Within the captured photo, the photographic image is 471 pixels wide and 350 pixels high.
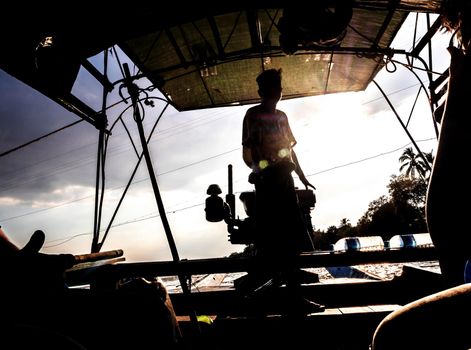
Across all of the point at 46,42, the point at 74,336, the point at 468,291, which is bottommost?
the point at 74,336

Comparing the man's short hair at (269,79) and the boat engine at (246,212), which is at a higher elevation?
the man's short hair at (269,79)

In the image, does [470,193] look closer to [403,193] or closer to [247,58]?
[247,58]

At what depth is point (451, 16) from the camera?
4.05 ft

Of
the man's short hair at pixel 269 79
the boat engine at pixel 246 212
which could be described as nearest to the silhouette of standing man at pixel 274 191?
the man's short hair at pixel 269 79

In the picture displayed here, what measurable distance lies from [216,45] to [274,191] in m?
3.96

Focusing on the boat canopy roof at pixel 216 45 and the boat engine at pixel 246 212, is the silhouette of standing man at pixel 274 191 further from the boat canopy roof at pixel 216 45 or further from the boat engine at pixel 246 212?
the boat canopy roof at pixel 216 45

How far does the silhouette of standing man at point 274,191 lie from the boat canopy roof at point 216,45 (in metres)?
1.35

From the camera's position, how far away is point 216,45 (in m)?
4.97

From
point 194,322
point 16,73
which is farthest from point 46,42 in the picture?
point 194,322

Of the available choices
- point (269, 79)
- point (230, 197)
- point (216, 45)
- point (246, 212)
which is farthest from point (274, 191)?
point (216, 45)

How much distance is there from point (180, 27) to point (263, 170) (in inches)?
142

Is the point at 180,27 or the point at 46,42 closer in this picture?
the point at 46,42

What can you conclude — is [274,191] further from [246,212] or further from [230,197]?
[230,197]

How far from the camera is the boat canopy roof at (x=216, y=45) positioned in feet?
8.36
